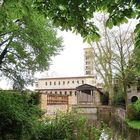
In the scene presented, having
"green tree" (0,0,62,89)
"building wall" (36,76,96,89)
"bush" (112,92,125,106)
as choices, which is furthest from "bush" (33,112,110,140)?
"building wall" (36,76,96,89)

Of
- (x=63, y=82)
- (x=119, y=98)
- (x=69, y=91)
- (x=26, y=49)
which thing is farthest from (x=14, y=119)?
(x=63, y=82)

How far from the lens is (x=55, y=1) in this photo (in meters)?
3.66

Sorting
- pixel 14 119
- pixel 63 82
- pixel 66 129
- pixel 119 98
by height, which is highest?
pixel 63 82

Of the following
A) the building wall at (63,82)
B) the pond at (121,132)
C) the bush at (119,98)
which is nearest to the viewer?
the pond at (121,132)

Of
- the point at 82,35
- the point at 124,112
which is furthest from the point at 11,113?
the point at 124,112

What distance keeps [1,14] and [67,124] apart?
572cm

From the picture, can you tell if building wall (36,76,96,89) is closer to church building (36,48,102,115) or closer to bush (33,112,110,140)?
church building (36,48,102,115)

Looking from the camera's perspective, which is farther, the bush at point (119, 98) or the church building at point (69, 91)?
the bush at point (119, 98)

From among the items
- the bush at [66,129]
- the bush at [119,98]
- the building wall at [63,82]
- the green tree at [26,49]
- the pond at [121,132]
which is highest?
the building wall at [63,82]

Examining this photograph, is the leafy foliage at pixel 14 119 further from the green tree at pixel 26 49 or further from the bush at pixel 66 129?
the green tree at pixel 26 49

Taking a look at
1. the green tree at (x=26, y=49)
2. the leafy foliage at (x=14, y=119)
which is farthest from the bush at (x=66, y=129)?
the green tree at (x=26, y=49)

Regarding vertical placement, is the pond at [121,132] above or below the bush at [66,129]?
below

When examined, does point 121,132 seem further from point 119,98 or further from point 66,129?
point 119,98

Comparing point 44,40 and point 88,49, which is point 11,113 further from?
point 88,49
